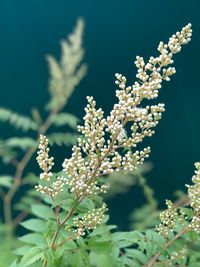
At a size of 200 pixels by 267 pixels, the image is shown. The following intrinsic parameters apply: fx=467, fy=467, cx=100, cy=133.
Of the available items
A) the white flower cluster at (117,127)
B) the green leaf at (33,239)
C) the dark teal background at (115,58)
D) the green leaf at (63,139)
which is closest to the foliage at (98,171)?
the white flower cluster at (117,127)

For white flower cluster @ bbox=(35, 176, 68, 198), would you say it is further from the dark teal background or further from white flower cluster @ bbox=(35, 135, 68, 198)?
the dark teal background

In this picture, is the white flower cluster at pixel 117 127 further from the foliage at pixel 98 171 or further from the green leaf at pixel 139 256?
the green leaf at pixel 139 256

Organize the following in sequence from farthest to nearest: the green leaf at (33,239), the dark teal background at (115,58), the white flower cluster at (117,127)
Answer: the dark teal background at (115,58)
the green leaf at (33,239)
the white flower cluster at (117,127)

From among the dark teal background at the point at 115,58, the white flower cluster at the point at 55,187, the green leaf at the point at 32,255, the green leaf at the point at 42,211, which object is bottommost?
the green leaf at the point at 32,255

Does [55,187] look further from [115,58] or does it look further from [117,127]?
[115,58]

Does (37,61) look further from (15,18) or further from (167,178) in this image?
(167,178)

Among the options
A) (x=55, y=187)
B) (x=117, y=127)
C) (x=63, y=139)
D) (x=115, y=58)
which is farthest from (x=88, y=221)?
(x=115, y=58)

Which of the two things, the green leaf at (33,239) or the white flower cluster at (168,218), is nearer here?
the white flower cluster at (168,218)

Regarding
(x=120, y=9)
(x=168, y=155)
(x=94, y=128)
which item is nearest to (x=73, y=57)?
(x=120, y=9)
